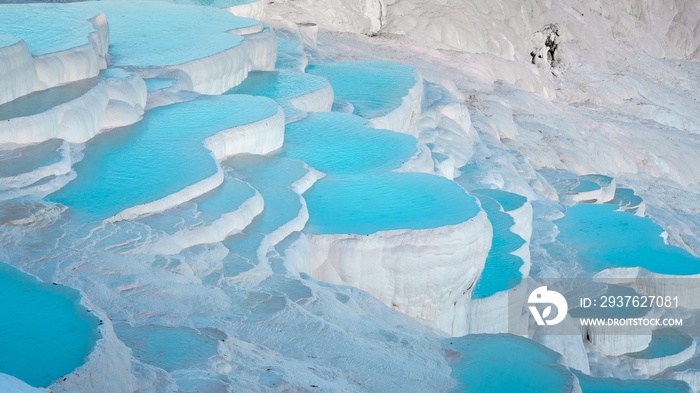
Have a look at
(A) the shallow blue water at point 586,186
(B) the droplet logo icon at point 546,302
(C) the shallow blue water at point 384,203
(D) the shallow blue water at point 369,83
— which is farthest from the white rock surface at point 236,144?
(A) the shallow blue water at point 586,186

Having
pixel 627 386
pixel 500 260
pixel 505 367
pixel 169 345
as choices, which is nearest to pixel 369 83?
pixel 500 260

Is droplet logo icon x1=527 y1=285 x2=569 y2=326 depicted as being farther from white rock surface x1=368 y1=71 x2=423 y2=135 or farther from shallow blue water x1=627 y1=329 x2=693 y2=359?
white rock surface x1=368 y1=71 x2=423 y2=135

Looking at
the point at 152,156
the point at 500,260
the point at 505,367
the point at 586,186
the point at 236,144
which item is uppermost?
the point at 152,156

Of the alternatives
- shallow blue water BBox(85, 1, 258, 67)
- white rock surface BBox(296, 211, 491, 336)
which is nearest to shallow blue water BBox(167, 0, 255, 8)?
shallow blue water BBox(85, 1, 258, 67)

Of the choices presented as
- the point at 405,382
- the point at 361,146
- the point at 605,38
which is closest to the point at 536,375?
the point at 405,382

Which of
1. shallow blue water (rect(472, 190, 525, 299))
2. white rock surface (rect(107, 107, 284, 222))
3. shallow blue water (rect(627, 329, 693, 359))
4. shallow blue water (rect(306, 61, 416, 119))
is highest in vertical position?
white rock surface (rect(107, 107, 284, 222))

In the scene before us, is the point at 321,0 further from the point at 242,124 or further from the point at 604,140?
the point at 242,124

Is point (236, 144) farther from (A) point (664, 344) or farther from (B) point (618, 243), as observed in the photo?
(B) point (618, 243)
